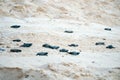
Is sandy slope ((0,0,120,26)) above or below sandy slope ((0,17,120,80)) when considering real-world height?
above

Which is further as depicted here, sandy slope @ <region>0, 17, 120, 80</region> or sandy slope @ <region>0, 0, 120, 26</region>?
sandy slope @ <region>0, 0, 120, 26</region>

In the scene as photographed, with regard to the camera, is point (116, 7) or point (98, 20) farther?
point (116, 7)

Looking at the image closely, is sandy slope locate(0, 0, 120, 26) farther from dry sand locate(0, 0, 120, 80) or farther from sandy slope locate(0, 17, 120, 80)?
sandy slope locate(0, 17, 120, 80)

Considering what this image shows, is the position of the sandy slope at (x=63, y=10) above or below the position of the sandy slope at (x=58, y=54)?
above

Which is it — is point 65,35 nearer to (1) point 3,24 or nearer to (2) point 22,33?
(2) point 22,33

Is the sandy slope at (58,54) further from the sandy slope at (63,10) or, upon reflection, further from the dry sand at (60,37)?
the sandy slope at (63,10)

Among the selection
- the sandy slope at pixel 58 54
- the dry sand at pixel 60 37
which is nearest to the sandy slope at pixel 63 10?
the dry sand at pixel 60 37

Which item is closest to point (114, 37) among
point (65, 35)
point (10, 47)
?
point (65, 35)

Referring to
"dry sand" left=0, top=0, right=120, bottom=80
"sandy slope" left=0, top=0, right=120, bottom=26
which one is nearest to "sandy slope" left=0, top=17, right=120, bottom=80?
"dry sand" left=0, top=0, right=120, bottom=80
